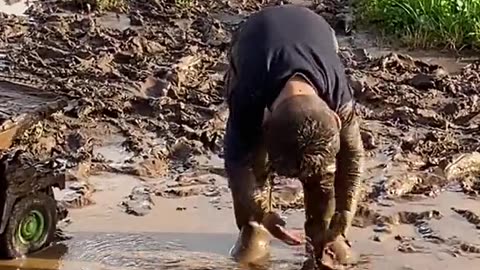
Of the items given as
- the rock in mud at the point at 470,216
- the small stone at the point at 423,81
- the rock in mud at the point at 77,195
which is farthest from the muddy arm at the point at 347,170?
the small stone at the point at 423,81

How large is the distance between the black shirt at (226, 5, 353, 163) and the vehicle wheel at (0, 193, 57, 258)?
45.0 inches

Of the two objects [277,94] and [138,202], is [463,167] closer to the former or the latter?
[138,202]

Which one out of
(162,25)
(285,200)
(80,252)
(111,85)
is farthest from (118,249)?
(162,25)

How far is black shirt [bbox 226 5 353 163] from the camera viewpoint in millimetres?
4664

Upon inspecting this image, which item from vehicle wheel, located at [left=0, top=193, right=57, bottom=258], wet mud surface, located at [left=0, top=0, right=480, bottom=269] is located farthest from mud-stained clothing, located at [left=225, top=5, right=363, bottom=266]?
vehicle wheel, located at [left=0, top=193, right=57, bottom=258]

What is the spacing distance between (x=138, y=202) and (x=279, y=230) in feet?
3.74

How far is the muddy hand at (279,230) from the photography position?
17.7ft

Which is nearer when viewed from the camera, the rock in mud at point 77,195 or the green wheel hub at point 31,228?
the green wheel hub at point 31,228

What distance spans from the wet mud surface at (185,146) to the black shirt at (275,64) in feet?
3.31

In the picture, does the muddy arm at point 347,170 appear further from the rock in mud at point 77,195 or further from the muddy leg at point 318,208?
the rock in mud at point 77,195

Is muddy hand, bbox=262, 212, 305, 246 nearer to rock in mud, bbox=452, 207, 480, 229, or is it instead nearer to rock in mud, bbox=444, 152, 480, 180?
rock in mud, bbox=452, 207, 480, 229

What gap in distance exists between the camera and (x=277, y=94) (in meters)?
4.59

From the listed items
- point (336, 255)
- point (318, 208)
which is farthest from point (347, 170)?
point (336, 255)

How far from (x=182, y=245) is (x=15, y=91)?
1.45 m
